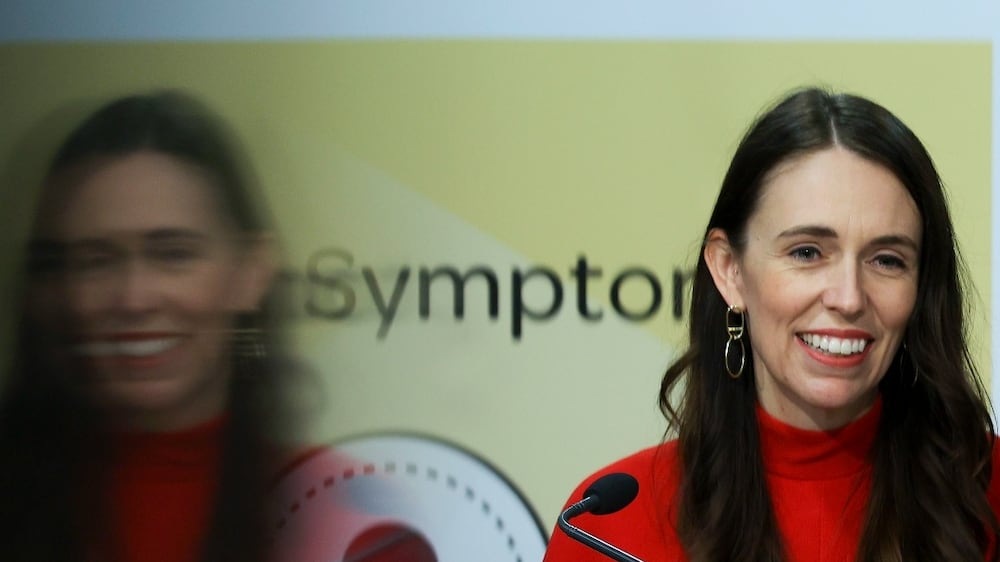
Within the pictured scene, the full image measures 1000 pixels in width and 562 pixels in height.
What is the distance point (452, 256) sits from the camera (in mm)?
2422

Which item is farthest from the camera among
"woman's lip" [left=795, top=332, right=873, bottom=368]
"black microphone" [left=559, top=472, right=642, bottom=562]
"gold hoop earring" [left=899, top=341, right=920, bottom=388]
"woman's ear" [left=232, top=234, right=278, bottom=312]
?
"woman's ear" [left=232, top=234, right=278, bottom=312]

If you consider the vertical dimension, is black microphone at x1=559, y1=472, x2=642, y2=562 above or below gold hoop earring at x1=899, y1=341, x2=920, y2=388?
below

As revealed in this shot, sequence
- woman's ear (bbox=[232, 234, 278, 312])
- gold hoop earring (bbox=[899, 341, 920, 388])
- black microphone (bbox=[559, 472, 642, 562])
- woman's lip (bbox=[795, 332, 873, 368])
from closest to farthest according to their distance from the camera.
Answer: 1. black microphone (bbox=[559, 472, 642, 562])
2. woman's lip (bbox=[795, 332, 873, 368])
3. gold hoop earring (bbox=[899, 341, 920, 388])
4. woman's ear (bbox=[232, 234, 278, 312])

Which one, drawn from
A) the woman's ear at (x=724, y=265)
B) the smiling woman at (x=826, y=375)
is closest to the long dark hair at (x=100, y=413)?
the smiling woman at (x=826, y=375)

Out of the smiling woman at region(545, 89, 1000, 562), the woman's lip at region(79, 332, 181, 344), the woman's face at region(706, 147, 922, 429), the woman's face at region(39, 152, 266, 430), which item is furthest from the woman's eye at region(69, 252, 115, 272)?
the woman's face at region(706, 147, 922, 429)

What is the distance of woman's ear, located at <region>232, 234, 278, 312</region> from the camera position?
7.89 ft

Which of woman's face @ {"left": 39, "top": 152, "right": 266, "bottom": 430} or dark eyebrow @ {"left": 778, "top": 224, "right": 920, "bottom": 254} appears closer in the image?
dark eyebrow @ {"left": 778, "top": 224, "right": 920, "bottom": 254}

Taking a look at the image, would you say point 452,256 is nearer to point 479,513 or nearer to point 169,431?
point 479,513

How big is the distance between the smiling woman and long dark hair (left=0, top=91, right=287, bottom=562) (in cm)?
78

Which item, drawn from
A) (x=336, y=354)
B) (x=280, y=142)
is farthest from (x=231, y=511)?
(x=280, y=142)

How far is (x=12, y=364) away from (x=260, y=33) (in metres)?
0.83

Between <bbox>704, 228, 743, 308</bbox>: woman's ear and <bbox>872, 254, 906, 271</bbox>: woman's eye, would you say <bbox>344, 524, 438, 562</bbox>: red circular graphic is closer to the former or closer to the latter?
<bbox>704, 228, 743, 308</bbox>: woman's ear

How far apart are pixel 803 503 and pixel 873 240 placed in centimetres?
42

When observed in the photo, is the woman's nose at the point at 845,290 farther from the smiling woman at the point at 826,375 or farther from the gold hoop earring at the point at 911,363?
the gold hoop earring at the point at 911,363
